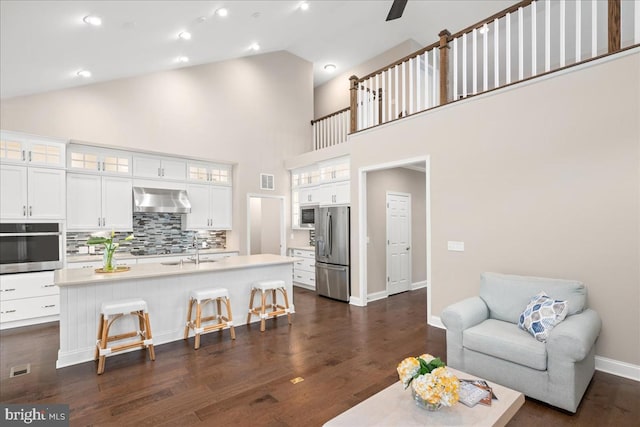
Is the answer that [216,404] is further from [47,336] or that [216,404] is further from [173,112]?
[173,112]

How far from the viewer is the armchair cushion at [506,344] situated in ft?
8.46

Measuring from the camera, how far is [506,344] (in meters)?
2.74

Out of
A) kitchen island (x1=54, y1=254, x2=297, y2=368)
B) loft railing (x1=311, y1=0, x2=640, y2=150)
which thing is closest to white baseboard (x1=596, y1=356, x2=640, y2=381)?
loft railing (x1=311, y1=0, x2=640, y2=150)

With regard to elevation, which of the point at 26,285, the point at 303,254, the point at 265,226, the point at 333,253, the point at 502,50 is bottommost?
the point at 26,285

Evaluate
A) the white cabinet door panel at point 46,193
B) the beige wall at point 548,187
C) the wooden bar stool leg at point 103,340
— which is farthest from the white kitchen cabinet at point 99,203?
the beige wall at point 548,187

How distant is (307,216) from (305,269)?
46.2 inches

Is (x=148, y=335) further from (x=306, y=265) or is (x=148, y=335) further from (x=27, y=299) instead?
(x=306, y=265)

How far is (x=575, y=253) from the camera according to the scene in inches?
131

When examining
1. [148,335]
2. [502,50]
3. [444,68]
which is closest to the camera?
[148,335]

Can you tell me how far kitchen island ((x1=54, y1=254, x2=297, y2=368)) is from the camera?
11.1 feet

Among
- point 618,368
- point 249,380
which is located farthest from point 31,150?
point 618,368

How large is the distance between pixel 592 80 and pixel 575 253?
5.72 ft

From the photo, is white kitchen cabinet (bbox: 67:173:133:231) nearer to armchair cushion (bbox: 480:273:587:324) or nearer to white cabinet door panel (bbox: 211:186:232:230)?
white cabinet door panel (bbox: 211:186:232:230)

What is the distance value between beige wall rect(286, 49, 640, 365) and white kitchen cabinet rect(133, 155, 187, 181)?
4.52 m
